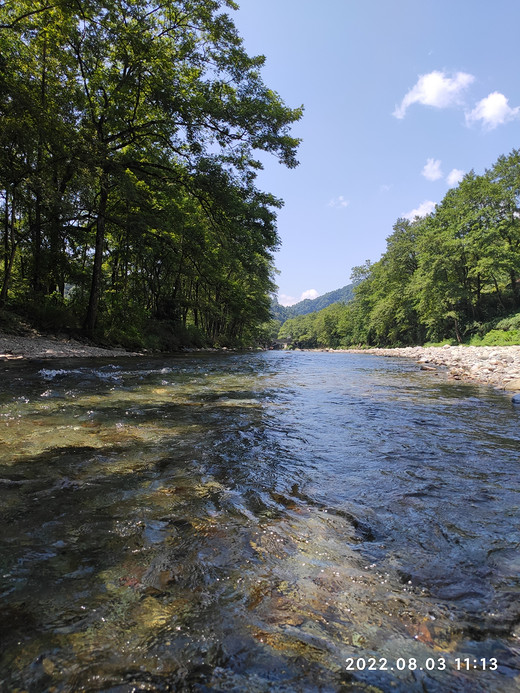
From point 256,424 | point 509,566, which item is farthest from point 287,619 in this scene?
point 256,424

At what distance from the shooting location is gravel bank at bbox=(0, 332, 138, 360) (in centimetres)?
1146

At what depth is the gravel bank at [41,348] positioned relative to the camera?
11.5 m

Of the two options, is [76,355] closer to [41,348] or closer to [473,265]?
[41,348]

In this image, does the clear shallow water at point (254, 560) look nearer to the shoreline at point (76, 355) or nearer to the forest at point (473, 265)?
the shoreline at point (76, 355)

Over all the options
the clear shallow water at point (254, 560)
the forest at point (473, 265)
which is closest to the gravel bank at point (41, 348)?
the clear shallow water at point (254, 560)

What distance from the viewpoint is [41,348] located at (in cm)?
1275

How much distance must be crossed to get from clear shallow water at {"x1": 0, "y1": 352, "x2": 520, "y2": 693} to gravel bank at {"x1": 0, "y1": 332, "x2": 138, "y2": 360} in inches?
344

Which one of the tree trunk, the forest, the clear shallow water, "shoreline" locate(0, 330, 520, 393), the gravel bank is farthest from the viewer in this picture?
the forest

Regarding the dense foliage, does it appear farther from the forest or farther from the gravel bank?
the forest

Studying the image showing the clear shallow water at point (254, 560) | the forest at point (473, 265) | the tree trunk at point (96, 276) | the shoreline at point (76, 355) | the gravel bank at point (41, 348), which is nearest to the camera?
the clear shallow water at point (254, 560)

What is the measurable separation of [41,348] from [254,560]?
45.2ft

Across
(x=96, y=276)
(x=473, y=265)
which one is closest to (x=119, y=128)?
(x=96, y=276)

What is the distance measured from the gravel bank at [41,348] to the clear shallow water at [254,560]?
28.7ft

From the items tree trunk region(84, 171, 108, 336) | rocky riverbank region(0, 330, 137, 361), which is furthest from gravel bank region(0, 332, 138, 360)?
tree trunk region(84, 171, 108, 336)
